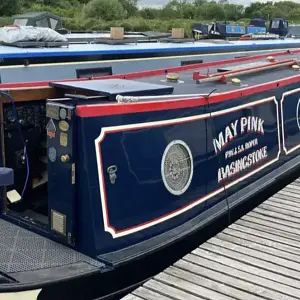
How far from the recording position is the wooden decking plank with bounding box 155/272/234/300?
3.31m

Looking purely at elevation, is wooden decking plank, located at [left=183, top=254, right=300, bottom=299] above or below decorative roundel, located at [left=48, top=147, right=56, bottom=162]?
below

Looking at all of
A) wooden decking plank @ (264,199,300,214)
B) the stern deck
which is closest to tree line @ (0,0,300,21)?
wooden decking plank @ (264,199,300,214)

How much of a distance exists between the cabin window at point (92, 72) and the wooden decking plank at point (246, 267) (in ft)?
11.1

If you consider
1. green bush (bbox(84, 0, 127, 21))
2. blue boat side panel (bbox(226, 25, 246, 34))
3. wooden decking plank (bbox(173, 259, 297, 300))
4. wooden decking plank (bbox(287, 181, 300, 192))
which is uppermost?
green bush (bbox(84, 0, 127, 21))

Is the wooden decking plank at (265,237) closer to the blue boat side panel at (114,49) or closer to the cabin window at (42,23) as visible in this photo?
the blue boat side panel at (114,49)

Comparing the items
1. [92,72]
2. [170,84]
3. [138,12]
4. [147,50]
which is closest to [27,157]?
[170,84]

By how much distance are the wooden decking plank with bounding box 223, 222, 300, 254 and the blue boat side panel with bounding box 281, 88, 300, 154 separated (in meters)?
1.46

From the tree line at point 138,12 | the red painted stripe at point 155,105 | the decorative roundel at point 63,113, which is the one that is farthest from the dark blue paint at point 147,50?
the tree line at point 138,12

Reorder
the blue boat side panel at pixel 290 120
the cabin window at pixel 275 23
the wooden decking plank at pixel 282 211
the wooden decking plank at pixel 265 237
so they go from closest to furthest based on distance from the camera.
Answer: the wooden decking plank at pixel 265 237 < the wooden decking plank at pixel 282 211 < the blue boat side panel at pixel 290 120 < the cabin window at pixel 275 23

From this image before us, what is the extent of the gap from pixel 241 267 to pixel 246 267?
0.03 meters

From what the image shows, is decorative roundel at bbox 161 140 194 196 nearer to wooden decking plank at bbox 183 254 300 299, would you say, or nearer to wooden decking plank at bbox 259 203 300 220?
wooden decking plank at bbox 183 254 300 299

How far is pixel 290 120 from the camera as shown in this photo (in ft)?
18.1

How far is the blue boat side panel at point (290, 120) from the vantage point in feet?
17.7

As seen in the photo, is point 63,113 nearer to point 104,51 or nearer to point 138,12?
point 104,51
